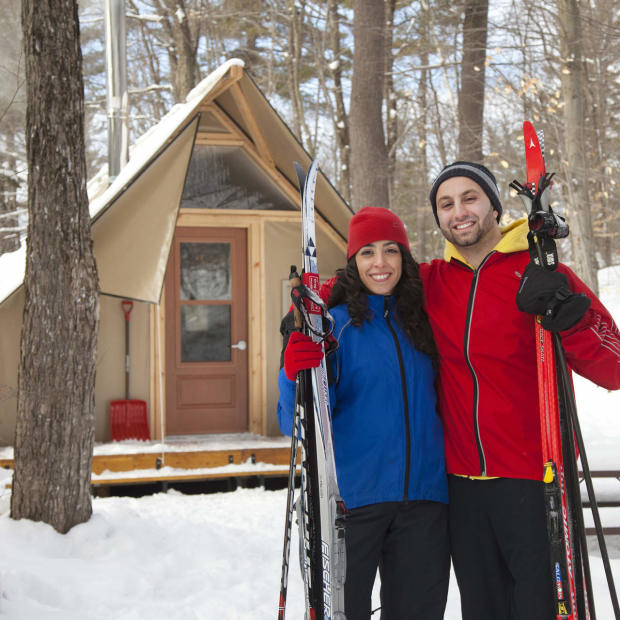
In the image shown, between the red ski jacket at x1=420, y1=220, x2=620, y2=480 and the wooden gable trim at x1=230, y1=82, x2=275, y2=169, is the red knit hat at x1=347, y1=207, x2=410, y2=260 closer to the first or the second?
the red ski jacket at x1=420, y1=220, x2=620, y2=480

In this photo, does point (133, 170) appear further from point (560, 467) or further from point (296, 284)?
point (560, 467)

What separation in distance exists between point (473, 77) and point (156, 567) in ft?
25.3

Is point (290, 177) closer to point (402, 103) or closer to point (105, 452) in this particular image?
point (105, 452)

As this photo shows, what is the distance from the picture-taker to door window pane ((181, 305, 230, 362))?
6.35m

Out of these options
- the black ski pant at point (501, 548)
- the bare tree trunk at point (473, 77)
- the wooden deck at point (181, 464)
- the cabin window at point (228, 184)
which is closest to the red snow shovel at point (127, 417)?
the wooden deck at point (181, 464)

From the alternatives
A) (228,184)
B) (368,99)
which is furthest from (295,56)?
(228,184)

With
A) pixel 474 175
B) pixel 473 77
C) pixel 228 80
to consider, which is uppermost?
pixel 473 77

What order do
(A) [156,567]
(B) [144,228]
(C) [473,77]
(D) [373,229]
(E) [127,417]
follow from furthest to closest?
(C) [473,77]
(E) [127,417]
(B) [144,228]
(A) [156,567]
(D) [373,229]

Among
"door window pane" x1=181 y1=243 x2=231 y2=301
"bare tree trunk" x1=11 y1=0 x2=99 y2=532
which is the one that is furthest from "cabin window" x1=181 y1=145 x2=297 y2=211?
"bare tree trunk" x1=11 y1=0 x2=99 y2=532

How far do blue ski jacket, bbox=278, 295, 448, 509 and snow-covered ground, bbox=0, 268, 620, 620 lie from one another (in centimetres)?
137

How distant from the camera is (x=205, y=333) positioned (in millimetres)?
6391

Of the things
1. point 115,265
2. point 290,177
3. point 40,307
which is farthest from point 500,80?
point 40,307

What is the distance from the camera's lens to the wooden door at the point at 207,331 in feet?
20.6

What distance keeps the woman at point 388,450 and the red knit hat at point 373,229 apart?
19cm
